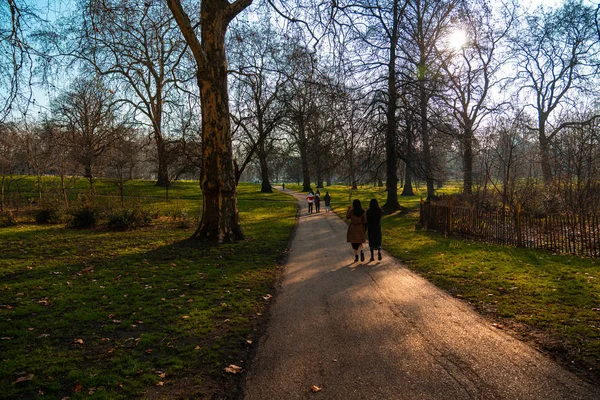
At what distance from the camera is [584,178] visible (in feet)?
49.8

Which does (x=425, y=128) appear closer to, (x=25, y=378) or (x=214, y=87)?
(x=214, y=87)

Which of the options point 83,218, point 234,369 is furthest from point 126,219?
point 234,369

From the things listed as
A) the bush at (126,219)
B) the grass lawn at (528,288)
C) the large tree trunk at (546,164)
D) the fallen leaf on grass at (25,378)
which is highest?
the large tree trunk at (546,164)

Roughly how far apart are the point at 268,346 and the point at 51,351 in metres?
2.58

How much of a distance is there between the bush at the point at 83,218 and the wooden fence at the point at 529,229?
50.3 feet

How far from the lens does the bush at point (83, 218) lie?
15578mm

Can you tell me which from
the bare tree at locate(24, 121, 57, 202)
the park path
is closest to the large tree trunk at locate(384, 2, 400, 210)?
the park path

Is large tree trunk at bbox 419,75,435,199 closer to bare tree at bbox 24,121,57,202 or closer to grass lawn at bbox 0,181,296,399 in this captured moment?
grass lawn at bbox 0,181,296,399

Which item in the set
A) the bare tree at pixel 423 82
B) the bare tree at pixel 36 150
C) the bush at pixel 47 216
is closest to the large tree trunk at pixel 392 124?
the bare tree at pixel 423 82

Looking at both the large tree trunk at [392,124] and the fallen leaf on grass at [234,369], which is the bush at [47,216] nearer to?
the fallen leaf on grass at [234,369]

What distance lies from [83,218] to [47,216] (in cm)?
273

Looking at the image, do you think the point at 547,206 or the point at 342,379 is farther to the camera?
the point at 547,206

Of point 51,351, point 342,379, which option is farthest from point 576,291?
point 51,351

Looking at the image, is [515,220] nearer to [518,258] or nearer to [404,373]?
[518,258]
